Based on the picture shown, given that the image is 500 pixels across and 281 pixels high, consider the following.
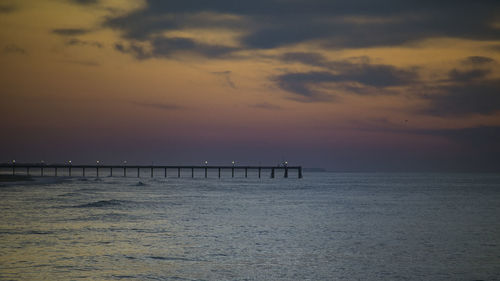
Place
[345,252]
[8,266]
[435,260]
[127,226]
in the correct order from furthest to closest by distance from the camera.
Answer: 1. [127,226]
2. [345,252]
3. [435,260]
4. [8,266]

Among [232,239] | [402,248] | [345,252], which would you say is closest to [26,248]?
[232,239]

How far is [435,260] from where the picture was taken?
21.0 meters

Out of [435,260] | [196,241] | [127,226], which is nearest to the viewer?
[435,260]

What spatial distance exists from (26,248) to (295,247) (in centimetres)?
1144

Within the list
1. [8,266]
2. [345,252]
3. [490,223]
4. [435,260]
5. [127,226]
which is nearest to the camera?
[8,266]

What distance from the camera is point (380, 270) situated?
18.8m

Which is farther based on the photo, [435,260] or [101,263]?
[435,260]

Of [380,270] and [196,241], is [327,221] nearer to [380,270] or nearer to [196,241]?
[196,241]

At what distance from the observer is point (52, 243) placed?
2320 cm

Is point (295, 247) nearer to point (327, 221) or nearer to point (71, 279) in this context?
point (71, 279)

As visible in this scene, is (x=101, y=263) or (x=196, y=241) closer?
(x=101, y=263)

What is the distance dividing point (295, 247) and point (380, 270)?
5847 mm

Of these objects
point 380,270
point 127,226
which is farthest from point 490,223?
point 127,226

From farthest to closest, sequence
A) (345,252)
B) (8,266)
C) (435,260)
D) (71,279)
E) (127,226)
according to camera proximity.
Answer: (127,226) → (345,252) → (435,260) → (8,266) → (71,279)
